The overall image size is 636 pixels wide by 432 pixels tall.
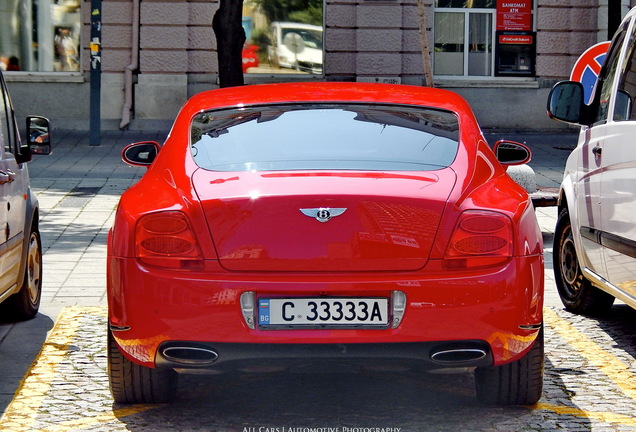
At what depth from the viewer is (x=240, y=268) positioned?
15.1 feet

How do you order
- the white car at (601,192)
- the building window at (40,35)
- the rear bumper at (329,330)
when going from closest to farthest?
the rear bumper at (329,330)
the white car at (601,192)
the building window at (40,35)

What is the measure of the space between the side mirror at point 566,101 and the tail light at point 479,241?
247 cm

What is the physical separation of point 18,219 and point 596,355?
3.16 metres

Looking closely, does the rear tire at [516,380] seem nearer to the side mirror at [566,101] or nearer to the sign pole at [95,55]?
the side mirror at [566,101]

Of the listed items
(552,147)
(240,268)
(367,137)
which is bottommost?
(552,147)

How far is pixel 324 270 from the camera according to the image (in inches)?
181

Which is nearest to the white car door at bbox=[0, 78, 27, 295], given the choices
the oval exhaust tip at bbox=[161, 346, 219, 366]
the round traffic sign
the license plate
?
the oval exhaust tip at bbox=[161, 346, 219, 366]

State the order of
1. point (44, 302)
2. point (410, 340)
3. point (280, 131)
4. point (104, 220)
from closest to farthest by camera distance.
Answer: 1. point (410, 340)
2. point (280, 131)
3. point (44, 302)
4. point (104, 220)

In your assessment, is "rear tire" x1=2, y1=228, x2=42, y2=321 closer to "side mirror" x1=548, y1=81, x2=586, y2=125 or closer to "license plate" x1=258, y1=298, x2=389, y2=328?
"license plate" x1=258, y1=298, x2=389, y2=328

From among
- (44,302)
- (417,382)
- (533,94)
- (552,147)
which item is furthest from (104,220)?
(533,94)

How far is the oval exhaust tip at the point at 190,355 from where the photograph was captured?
4.61 meters

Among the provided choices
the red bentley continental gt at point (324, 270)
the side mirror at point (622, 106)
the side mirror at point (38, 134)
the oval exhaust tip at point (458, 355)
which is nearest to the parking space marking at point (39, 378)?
the red bentley continental gt at point (324, 270)

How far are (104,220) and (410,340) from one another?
302 inches

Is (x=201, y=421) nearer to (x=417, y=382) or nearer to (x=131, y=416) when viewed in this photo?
(x=131, y=416)
